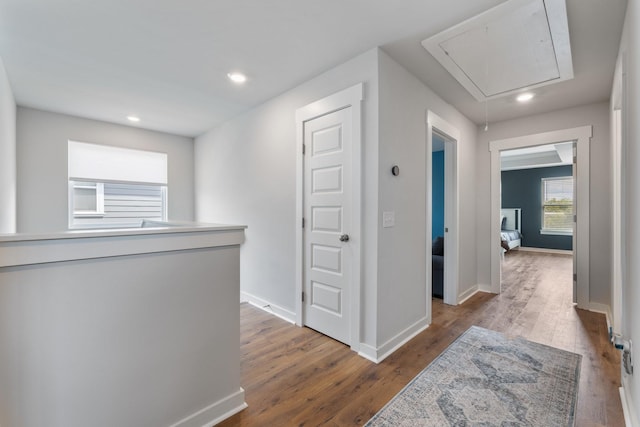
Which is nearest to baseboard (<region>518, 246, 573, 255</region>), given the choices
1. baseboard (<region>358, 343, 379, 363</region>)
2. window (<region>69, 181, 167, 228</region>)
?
baseboard (<region>358, 343, 379, 363</region>)

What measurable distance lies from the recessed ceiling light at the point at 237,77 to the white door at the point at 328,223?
0.77m

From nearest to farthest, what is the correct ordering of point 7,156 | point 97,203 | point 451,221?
1. point 7,156
2. point 451,221
3. point 97,203

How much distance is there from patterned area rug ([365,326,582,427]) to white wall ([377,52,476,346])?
0.49m

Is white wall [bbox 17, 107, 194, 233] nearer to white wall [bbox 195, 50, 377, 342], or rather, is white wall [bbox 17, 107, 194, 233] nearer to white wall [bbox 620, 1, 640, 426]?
white wall [bbox 195, 50, 377, 342]

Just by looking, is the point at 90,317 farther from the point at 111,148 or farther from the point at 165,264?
the point at 111,148

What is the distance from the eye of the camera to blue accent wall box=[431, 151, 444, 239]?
5.38 meters

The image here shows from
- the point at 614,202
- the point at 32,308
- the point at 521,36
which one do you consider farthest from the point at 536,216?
the point at 32,308

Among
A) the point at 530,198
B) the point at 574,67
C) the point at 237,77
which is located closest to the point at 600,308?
the point at 574,67

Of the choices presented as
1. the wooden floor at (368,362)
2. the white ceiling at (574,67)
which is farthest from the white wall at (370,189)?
the wooden floor at (368,362)

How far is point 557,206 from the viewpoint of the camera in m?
7.62

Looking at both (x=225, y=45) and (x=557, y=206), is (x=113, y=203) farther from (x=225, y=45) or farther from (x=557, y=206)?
(x=557, y=206)

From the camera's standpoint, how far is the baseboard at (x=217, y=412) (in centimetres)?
Result: 151

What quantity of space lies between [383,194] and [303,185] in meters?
0.88

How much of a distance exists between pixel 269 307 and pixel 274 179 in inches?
60.1
